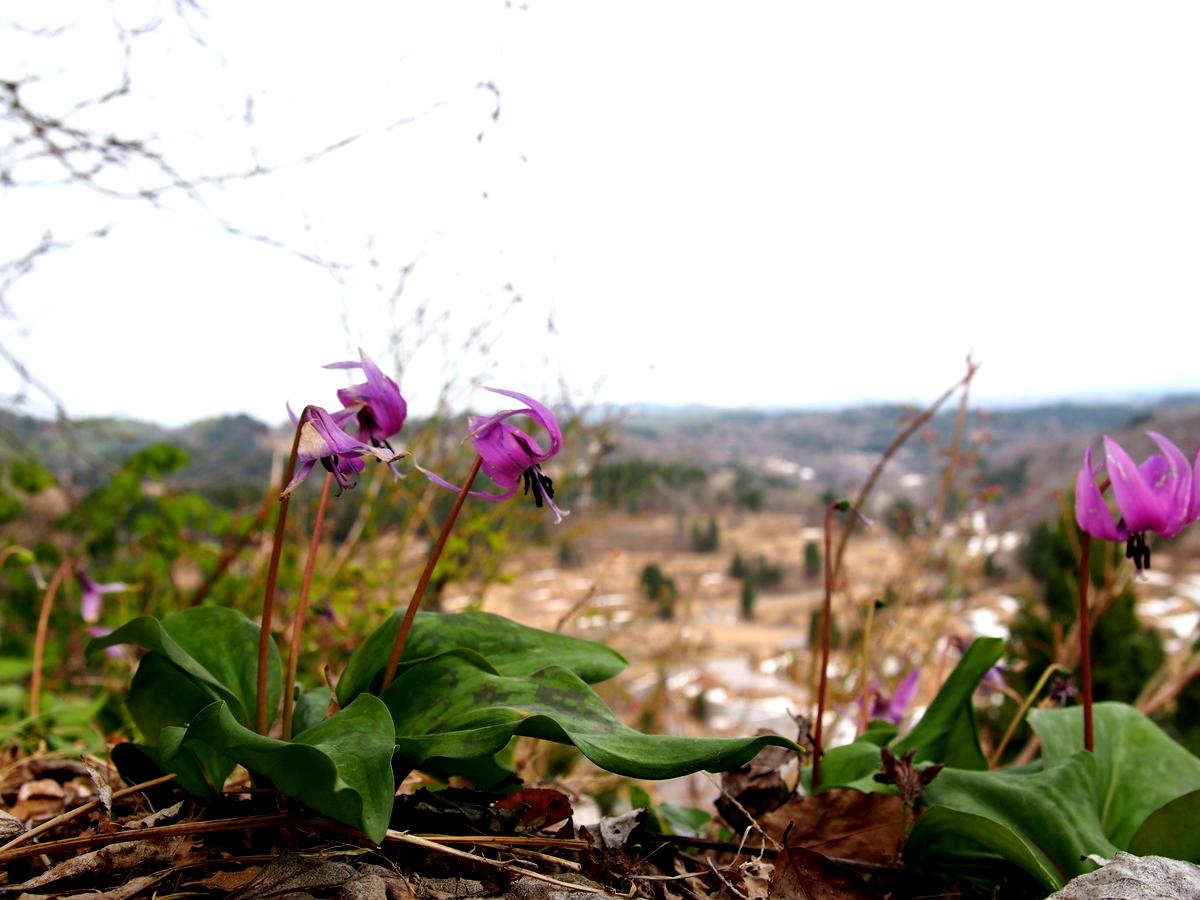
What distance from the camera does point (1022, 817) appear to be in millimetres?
1233

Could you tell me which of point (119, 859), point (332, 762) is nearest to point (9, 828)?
point (119, 859)

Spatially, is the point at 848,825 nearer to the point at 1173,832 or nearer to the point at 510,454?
the point at 1173,832

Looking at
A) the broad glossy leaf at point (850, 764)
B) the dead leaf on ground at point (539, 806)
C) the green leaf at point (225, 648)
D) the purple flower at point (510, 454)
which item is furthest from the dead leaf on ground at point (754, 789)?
the green leaf at point (225, 648)

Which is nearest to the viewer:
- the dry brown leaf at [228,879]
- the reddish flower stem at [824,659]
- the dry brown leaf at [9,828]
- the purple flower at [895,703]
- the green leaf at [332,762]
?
the green leaf at [332,762]

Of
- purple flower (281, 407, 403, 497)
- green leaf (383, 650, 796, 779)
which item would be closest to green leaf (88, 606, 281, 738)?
green leaf (383, 650, 796, 779)

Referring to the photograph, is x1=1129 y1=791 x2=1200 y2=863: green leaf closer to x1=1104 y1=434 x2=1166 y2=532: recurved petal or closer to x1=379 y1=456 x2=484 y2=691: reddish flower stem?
x1=1104 y1=434 x2=1166 y2=532: recurved petal

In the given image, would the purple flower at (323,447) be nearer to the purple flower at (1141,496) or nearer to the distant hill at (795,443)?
the purple flower at (1141,496)

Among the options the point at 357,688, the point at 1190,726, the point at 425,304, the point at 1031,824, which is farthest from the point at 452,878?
the point at 1190,726

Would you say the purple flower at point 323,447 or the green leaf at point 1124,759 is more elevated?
the purple flower at point 323,447

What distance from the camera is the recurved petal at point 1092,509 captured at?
126 cm

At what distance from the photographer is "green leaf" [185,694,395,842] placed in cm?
91

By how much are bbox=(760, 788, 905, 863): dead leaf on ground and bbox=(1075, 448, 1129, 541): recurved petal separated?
1.67ft

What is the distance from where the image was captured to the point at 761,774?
148cm

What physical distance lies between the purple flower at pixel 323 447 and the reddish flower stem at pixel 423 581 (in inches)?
4.3
